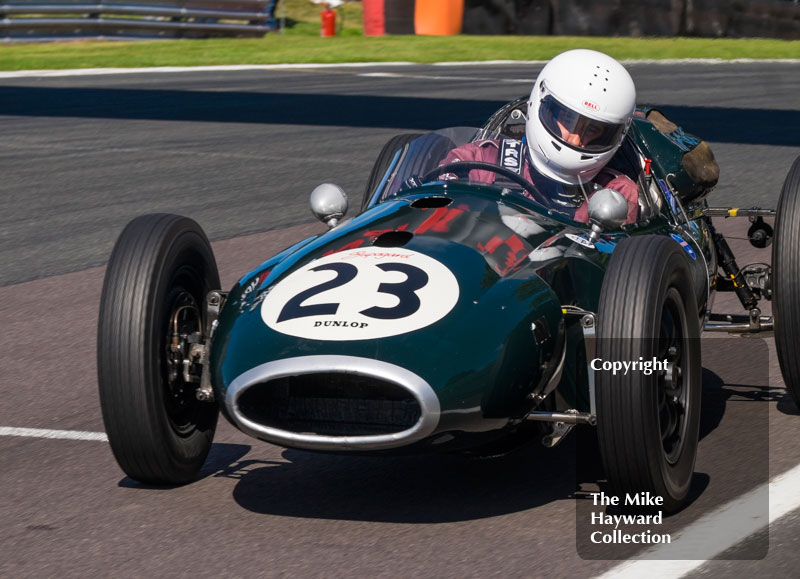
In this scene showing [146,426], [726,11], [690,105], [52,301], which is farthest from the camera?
[726,11]

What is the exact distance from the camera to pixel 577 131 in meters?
5.65

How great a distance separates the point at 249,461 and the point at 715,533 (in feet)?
5.86

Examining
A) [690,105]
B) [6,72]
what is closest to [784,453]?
[690,105]

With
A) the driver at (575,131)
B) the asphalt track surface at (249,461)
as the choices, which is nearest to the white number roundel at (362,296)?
the asphalt track surface at (249,461)

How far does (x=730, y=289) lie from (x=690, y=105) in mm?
13567

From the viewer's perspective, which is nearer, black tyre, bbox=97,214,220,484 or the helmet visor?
black tyre, bbox=97,214,220,484

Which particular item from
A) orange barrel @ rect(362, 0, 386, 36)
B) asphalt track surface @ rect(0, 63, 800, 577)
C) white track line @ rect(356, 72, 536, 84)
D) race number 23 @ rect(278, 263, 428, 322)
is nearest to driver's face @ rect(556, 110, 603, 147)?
asphalt track surface @ rect(0, 63, 800, 577)

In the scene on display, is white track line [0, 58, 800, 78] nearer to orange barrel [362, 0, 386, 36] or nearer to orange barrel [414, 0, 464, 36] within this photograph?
orange barrel [414, 0, 464, 36]

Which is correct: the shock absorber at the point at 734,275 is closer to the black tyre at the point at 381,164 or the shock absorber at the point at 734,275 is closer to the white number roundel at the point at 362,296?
the black tyre at the point at 381,164

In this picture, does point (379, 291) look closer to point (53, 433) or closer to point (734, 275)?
point (53, 433)

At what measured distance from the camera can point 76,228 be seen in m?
10.8

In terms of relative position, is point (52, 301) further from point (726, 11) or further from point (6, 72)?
point (726, 11)

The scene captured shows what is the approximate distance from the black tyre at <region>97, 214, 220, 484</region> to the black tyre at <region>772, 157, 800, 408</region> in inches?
89.2

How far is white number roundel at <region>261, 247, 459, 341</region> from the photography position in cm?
425
